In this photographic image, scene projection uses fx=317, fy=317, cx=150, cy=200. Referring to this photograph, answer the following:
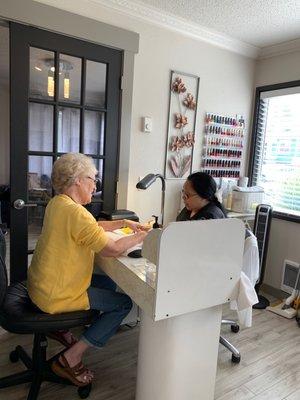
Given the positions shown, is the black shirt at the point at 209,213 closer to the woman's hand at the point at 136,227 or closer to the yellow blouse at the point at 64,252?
the woman's hand at the point at 136,227

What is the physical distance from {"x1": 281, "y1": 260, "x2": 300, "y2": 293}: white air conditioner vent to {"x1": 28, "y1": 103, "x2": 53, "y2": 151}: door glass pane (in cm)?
232

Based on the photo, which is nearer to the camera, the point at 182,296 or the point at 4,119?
the point at 182,296

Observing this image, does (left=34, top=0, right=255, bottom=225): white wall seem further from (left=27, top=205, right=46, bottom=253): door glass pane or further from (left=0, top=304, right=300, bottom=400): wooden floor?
(left=0, top=304, right=300, bottom=400): wooden floor

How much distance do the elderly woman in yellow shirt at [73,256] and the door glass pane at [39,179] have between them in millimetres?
710

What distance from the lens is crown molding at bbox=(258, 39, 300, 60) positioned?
111 inches

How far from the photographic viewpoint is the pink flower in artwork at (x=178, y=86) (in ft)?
8.78

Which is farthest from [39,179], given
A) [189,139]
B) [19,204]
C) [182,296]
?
[182,296]

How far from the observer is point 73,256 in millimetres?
1485

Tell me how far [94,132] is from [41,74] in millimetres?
531

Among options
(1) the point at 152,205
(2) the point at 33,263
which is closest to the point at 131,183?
(1) the point at 152,205

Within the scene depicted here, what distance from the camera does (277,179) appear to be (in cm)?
317

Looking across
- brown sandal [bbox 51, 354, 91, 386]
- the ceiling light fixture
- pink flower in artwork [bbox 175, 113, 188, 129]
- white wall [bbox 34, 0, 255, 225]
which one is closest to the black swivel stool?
brown sandal [bbox 51, 354, 91, 386]

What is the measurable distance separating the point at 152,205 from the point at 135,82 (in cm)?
101

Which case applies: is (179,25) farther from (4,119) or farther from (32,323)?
(4,119)
